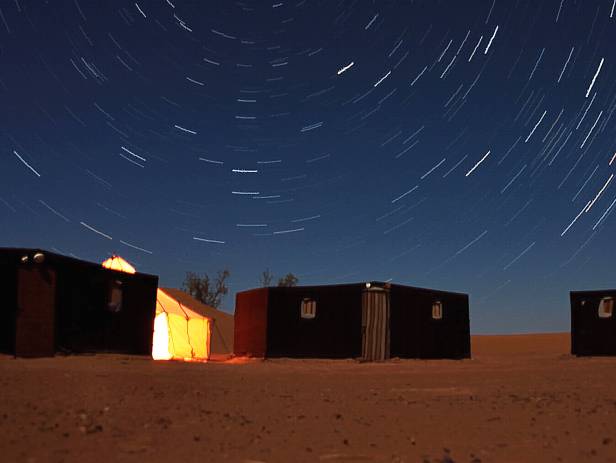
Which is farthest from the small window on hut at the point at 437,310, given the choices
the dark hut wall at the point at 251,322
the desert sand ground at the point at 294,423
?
the desert sand ground at the point at 294,423

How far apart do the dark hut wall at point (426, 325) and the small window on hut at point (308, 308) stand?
11.3 ft

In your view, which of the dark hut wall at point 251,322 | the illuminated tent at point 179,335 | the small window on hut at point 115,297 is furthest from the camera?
the illuminated tent at point 179,335

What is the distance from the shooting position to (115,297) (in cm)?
2316

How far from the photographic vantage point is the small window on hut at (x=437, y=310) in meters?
30.5

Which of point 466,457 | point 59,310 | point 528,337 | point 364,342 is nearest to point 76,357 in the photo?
point 59,310

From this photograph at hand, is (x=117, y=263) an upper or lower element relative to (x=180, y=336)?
upper

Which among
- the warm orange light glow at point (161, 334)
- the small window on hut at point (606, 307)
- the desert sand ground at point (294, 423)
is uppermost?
the small window on hut at point (606, 307)

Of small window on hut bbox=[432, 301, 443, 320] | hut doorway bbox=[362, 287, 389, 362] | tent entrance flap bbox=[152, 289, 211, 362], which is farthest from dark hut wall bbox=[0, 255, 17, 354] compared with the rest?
small window on hut bbox=[432, 301, 443, 320]

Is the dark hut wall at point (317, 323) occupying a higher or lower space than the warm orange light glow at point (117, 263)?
lower

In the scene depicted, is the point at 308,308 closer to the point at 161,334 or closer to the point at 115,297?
the point at 161,334

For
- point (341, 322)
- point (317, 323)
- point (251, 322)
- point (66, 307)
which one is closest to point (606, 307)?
point (341, 322)

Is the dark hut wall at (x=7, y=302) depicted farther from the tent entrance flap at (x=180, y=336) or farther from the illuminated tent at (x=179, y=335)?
the tent entrance flap at (x=180, y=336)

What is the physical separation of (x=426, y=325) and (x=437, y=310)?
4.44ft

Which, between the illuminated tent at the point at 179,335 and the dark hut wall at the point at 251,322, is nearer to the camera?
the dark hut wall at the point at 251,322
